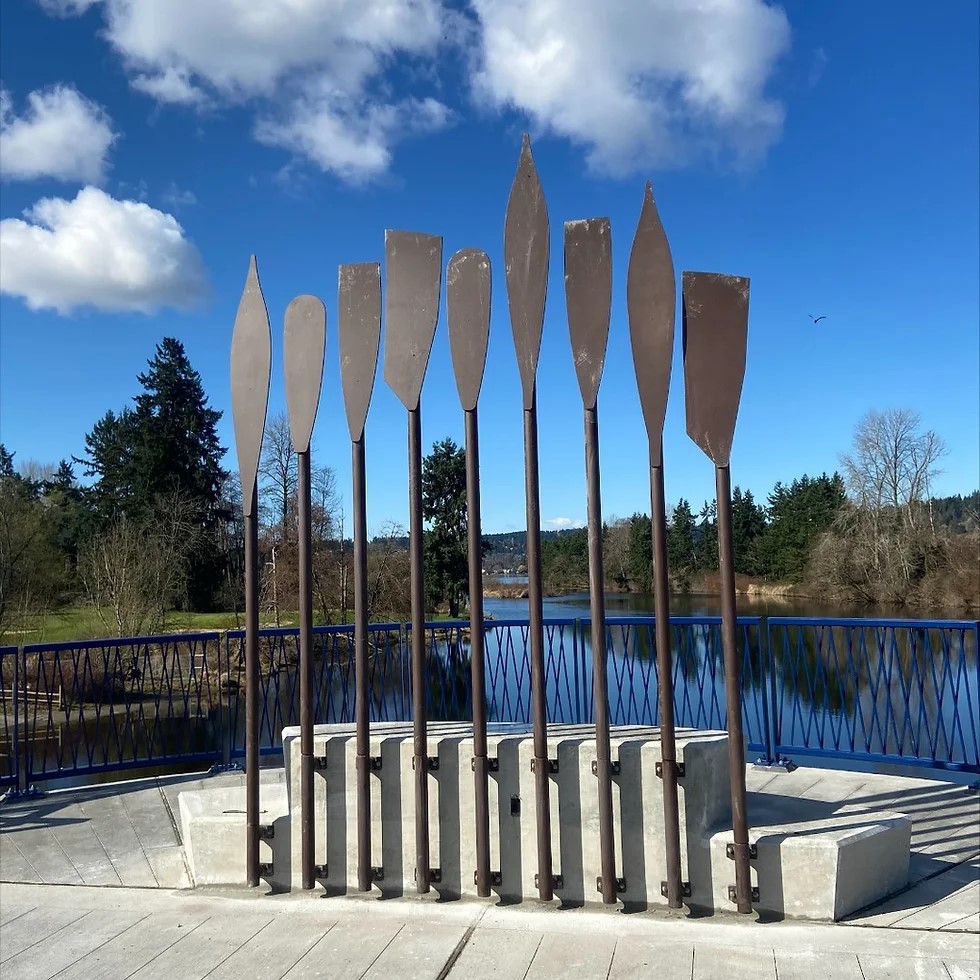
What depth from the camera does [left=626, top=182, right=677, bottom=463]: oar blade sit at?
3922 mm

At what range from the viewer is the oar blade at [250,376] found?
4406 millimetres

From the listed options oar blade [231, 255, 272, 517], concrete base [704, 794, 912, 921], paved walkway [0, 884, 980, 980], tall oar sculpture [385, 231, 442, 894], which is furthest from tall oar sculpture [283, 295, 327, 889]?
concrete base [704, 794, 912, 921]

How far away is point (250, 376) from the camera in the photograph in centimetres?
444

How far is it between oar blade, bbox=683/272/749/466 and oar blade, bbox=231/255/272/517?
229 cm

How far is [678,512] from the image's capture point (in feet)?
188

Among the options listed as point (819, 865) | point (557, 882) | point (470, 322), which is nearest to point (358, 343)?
point (470, 322)

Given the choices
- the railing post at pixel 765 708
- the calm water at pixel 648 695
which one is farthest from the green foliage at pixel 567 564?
the railing post at pixel 765 708

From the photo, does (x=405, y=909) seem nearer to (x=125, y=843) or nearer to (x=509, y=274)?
(x=125, y=843)

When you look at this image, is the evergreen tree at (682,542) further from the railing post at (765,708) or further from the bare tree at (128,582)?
the railing post at (765,708)

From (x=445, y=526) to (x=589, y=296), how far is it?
84.1 ft

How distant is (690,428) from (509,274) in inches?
48.3

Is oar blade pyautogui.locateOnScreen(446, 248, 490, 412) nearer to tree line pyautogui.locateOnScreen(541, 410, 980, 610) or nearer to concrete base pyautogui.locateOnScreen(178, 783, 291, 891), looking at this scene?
concrete base pyautogui.locateOnScreen(178, 783, 291, 891)

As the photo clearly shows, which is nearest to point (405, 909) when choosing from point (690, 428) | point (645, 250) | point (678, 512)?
point (690, 428)

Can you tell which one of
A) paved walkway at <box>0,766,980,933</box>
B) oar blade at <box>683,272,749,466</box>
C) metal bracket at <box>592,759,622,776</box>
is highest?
oar blade at <box>683,272,749,466</box>
